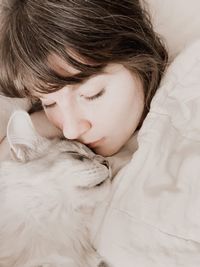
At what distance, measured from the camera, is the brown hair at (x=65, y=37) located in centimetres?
117

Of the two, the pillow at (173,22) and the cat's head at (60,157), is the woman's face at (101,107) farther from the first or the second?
the pillow at (173,22)

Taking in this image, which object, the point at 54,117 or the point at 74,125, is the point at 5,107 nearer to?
the point at 54,117

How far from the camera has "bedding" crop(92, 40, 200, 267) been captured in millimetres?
1015

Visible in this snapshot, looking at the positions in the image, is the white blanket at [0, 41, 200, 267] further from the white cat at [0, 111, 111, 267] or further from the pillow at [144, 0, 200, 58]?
the pillow at [144, 0, 200, 58]

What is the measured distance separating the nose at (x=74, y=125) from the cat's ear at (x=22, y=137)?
0.31 feet

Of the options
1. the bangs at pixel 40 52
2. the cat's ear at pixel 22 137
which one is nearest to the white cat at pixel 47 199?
the cat's ear at pixel 22 137

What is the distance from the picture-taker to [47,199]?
1.22 meters

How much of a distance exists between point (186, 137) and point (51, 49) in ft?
1.33

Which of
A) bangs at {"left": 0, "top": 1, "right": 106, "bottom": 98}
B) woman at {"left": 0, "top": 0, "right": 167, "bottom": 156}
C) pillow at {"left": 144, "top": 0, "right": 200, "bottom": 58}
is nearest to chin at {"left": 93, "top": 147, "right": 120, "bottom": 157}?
woman at {"left": 0, "top": 0, "right": 167, "bottom": 156}

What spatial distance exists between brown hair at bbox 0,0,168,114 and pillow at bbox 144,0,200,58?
0.19 m

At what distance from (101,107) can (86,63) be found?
13 cm

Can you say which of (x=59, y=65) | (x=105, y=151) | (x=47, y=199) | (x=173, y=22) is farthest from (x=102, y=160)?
(x=173, y=22)

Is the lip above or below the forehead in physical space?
below

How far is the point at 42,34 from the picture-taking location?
45.6 inches
